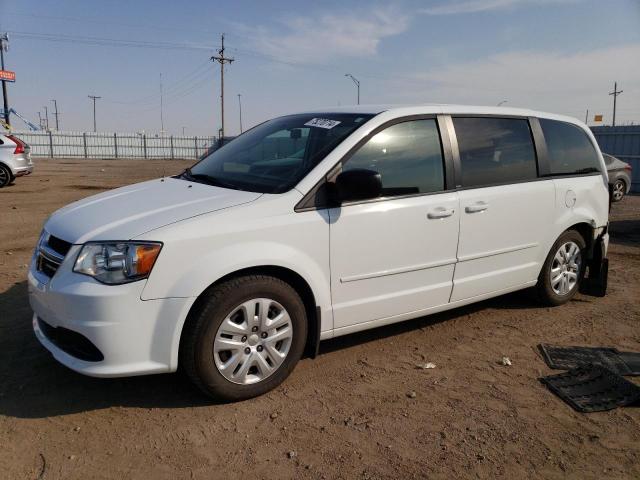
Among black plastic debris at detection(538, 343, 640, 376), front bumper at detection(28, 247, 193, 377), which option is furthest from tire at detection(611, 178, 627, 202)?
front bumper at detection(28, 247, 193, 377)

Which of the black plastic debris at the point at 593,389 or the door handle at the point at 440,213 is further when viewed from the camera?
the door handle at the point at 440,213

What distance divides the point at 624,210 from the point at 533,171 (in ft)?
31.0

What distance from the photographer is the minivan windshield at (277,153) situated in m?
3.46

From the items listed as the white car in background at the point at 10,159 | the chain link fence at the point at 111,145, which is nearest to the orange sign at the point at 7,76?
the chain link fence at the point at 111,145

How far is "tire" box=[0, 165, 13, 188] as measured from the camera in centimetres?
1434

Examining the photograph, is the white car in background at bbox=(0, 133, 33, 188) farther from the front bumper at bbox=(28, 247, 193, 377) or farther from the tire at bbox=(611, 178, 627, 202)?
the tire at bbox=(611, 178, 627, 202)

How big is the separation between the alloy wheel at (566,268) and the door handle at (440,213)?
5.25 feet

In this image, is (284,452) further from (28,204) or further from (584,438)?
(28,204)

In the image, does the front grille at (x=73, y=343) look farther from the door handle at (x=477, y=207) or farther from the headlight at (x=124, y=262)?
the door handle at (x=477, y=207)

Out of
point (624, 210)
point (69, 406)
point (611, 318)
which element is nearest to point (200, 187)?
point (69, 406)

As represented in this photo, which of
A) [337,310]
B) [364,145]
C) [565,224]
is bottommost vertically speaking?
[337,310]

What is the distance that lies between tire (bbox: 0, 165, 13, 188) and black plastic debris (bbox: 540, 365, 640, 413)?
15118 mm

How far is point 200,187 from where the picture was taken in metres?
3.63

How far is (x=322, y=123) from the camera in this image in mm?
3900
